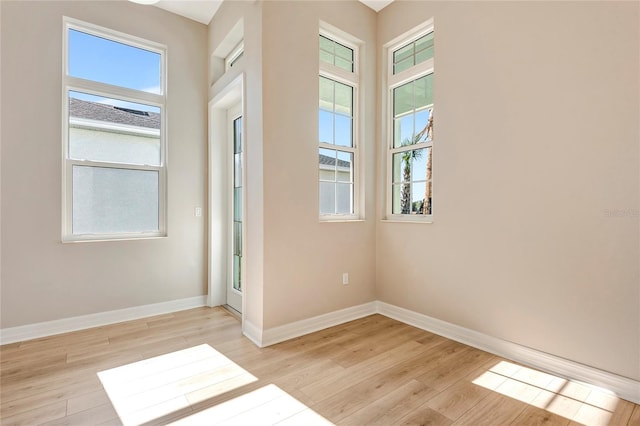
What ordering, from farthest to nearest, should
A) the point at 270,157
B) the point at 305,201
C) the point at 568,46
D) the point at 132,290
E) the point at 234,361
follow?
the point at 132,290
the point at 305,201
the point at 270,157
the point at 234,361
the point at 568,46

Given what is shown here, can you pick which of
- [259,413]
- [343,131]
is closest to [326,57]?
[343,131]

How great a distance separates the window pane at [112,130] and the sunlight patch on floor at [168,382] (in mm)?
2130

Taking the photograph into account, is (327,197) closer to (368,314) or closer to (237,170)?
(237,170)

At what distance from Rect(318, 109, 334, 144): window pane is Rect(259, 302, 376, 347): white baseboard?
5.99 ft

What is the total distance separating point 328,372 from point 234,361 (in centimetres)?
75

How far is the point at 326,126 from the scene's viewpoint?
127 inches

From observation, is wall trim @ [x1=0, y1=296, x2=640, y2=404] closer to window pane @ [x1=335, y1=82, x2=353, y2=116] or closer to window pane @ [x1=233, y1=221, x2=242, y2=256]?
window pane @ [x1=233, y1=221, x2=242, y2=256]

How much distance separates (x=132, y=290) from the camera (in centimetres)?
326

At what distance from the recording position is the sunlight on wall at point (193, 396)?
171cm

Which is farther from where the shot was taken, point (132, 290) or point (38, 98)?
point (132, 290)

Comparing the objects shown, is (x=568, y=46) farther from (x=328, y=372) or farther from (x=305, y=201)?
(x=328, y=372)

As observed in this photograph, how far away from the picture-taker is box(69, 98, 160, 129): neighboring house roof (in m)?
3.04

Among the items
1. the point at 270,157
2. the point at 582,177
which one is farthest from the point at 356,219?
the point at 582,177

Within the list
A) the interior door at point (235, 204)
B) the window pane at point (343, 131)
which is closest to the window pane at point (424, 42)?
the window pane at point (343, 131)
